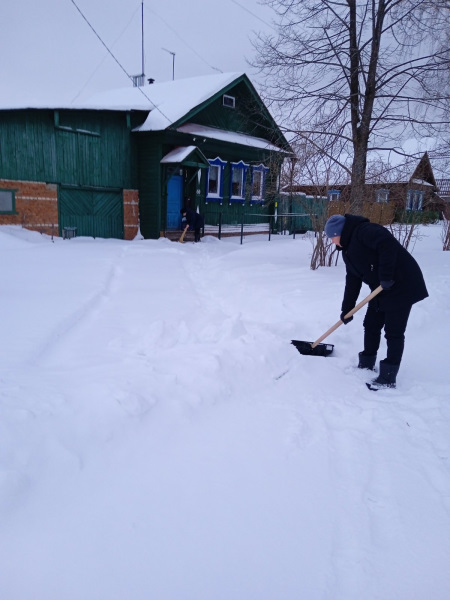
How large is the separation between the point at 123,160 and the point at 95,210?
2.03m

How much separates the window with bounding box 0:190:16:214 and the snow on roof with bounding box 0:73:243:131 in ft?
7.92

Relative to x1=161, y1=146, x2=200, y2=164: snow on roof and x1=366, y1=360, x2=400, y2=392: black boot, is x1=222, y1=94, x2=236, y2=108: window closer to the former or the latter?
x1=161, y1=146, x2=200, y2=164: snow on roof

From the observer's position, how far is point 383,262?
3.81 meters

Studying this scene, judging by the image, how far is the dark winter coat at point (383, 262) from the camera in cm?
382

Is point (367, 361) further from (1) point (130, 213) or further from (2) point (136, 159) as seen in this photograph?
(2) point (136, 159)

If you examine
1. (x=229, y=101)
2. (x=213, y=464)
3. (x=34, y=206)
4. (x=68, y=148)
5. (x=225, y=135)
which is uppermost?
(x=229, y=101)

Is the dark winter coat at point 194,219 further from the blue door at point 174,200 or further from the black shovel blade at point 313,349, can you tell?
the black shovel blade at point 313,349

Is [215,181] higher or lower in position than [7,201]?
higher

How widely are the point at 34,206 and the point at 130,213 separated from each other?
336 centimetres

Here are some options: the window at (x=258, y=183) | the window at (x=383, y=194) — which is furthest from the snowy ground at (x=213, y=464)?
the window at (x=258, y=183)

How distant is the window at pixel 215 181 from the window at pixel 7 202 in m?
7.17

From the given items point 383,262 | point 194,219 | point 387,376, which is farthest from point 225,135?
point 387,376

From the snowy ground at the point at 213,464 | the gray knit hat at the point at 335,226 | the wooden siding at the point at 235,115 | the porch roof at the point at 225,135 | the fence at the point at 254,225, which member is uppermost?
the wooden siding at the point at 235,115

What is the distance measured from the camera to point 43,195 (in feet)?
45.5
